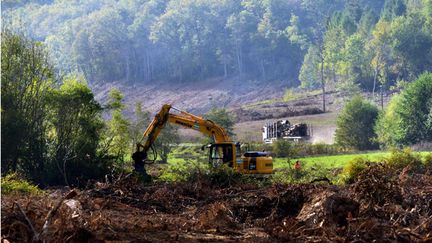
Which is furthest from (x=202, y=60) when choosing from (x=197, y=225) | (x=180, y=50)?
(x=197, y=225)

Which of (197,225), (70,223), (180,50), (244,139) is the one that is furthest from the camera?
(180,50)

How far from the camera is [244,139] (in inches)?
3241

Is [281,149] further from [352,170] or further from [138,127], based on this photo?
[352,170]

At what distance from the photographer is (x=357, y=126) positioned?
250 ft

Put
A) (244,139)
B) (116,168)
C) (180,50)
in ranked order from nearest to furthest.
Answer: (116,168) < (244,139) < (180,50)

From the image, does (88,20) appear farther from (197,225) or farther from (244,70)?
(197,225)

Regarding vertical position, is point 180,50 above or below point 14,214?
above

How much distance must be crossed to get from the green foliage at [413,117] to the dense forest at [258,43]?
44.3m

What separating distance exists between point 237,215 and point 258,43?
138903mm

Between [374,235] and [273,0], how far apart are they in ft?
582

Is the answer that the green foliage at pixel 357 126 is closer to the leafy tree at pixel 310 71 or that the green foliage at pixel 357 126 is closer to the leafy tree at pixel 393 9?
the leafy tree at pixel 310 71

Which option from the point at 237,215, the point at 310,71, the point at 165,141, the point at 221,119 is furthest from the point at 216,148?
the point at 310,71

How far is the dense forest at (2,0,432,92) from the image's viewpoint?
12431 centimetres

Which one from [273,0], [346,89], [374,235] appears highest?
[273,0]
